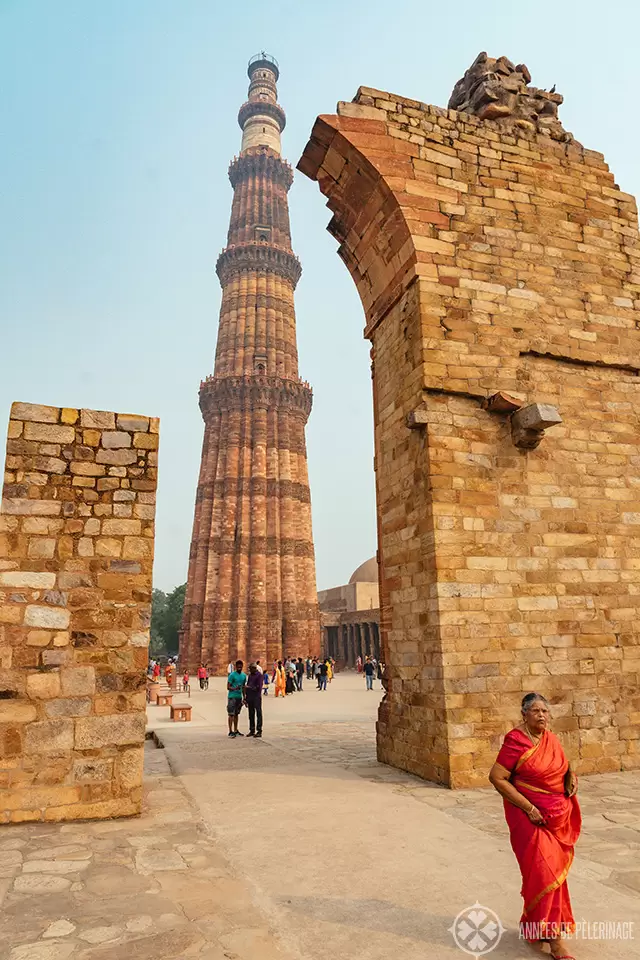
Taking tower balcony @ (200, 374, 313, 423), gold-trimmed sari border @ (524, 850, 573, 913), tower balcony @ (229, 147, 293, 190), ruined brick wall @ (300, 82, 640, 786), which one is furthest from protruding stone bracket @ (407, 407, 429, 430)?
tower balcony @ (229, 147, 293, 190)

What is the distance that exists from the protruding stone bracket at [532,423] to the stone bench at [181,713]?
908cm

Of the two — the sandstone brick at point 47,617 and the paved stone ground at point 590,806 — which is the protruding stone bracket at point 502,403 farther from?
the sandstone brick at point 47,617

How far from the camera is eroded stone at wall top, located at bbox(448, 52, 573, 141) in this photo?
7.70 metres

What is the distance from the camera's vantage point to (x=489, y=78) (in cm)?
773

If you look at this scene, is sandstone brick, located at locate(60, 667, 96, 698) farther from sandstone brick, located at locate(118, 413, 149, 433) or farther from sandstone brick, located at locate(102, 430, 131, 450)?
sandstone brick, located at locate(118, 413, 149, 433)

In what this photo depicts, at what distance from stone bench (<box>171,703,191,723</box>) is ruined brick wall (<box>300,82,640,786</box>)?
263 inches

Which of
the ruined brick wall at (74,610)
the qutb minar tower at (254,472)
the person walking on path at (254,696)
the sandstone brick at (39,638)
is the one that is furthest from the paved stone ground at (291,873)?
the qutb minar tower at (254,472)

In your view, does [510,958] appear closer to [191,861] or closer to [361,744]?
[191,861]

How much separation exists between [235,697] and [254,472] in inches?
921

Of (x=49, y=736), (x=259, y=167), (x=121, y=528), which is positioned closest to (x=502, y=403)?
(x=121, y=528)

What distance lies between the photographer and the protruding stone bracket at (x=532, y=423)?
6.08m

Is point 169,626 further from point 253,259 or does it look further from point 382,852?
point 382,852

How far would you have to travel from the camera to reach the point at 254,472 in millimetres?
32625

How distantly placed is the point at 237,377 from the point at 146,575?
1168 inches
